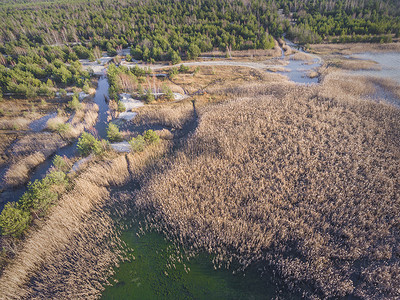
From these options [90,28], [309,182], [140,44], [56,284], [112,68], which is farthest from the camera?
[90,28]

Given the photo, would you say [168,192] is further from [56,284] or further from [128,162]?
[56,284]

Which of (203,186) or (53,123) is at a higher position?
(53,123)

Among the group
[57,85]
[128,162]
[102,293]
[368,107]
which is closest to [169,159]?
[128,162]

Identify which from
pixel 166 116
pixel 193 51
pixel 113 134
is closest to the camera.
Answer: pixel 113 134

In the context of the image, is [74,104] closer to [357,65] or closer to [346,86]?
[346,86]

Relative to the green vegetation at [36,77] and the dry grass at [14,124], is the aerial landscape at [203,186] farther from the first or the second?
the green vegetation at [36,77]

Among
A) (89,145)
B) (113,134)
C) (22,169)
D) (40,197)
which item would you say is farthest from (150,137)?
(22,169)

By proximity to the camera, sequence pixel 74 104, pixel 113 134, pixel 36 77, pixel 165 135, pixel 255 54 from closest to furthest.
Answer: pixel 113 134
pixel 165 135
pixel 74 104
pixel 36 77
pixel 255 54
